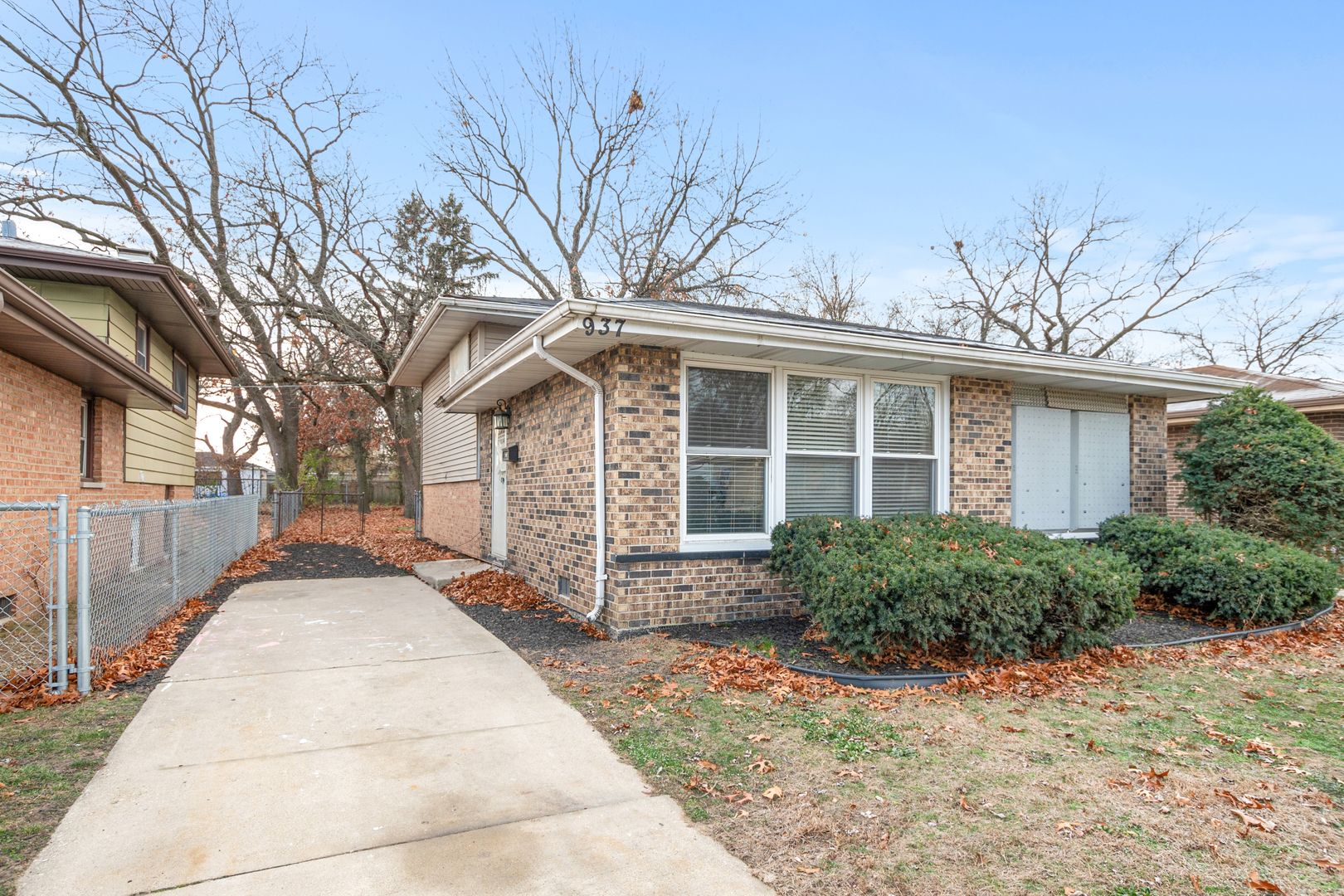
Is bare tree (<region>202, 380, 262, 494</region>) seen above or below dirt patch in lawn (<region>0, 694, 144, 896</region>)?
above

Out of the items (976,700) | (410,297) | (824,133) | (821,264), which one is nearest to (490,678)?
(976,700)

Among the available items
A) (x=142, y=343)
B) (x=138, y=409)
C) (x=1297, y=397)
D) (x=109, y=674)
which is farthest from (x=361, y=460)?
(x=1297, y=397)

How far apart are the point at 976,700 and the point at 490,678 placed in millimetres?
3248

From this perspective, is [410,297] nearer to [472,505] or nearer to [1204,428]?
[472,505]

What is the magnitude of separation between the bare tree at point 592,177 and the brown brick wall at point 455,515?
8.38m

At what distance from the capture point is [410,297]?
2069 cm

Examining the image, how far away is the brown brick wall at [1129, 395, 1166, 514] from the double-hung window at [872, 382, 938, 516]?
347cm

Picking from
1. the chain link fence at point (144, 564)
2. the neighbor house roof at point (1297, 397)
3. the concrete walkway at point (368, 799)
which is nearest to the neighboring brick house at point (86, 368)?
the chain link fence at point (144, 564)

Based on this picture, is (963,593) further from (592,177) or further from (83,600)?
(592,177)

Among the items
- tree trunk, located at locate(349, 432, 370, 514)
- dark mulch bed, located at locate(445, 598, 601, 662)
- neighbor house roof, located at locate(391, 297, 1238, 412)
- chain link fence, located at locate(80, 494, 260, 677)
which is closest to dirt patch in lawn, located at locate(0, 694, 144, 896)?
chain link fence, located at locate(80, 494, 260, 677)

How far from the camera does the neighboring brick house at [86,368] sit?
6.16 meters

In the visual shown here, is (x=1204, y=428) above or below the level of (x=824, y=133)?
below

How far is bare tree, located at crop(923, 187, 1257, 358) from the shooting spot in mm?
22469

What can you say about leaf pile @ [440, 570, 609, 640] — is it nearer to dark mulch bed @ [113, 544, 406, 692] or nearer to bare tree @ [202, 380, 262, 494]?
dark mulch bed @ [113, 544, 406, 692]
